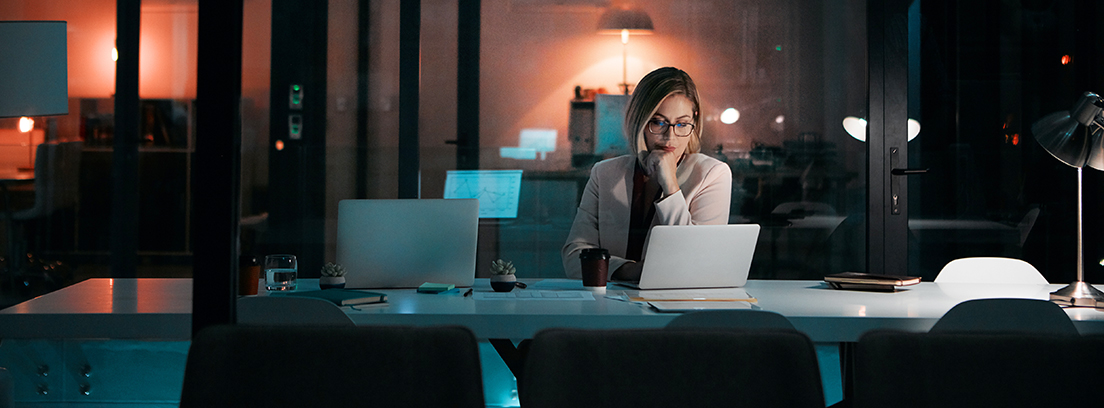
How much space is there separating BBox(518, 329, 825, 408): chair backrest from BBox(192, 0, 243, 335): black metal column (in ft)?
1.29

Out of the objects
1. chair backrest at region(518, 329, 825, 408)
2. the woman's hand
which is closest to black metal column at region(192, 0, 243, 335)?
chair backrest at region(518, 329, 825, 408)

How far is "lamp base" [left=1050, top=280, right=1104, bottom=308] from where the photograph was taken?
1.84 meters

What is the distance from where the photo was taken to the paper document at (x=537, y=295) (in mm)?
1938

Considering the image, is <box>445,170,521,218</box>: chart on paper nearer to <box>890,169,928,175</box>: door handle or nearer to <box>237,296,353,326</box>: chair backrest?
<box>890,169,928,175</box>: door handle

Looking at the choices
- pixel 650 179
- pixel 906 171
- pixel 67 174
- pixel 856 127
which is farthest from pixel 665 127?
pixel 67 174

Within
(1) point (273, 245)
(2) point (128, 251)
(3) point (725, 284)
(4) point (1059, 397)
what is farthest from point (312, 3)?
(4) point (1059, 397)

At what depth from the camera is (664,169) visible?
2.82 metres

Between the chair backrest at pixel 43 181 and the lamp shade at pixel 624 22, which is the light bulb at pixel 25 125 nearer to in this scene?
the chair backrest at pixel 43 181

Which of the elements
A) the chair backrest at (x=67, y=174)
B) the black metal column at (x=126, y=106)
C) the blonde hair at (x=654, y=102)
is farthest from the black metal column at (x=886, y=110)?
the chair backrest at (x=67, y=174)

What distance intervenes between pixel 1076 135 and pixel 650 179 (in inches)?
61.2

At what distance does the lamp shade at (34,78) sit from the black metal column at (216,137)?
7.84 ft

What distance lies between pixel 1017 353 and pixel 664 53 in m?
3.36

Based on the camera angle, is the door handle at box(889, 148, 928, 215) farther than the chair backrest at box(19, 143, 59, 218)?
No

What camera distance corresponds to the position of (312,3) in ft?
13.3
